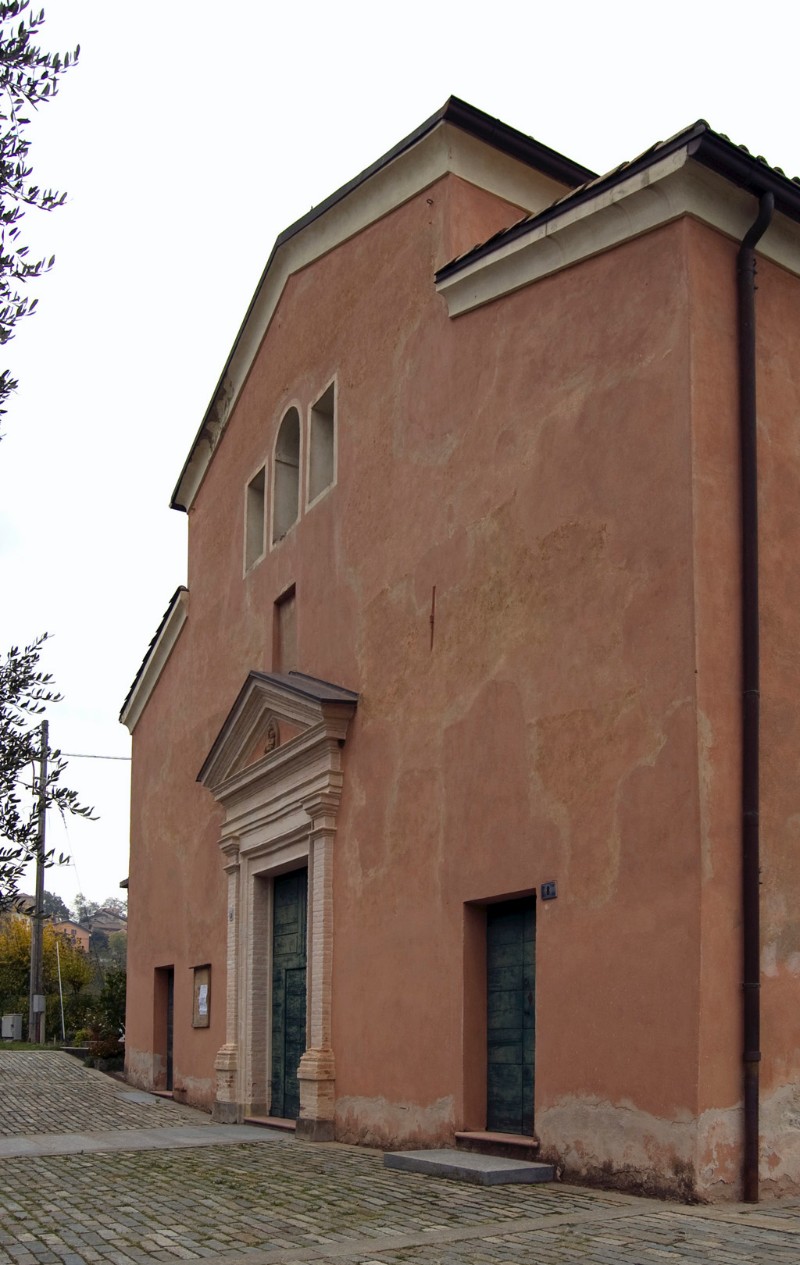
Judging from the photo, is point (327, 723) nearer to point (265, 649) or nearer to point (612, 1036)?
point (265, 649)

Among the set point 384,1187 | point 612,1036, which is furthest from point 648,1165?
point 384,1187

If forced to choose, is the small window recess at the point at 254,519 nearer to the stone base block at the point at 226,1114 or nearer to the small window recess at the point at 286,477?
the small window recess at the point at 286,477

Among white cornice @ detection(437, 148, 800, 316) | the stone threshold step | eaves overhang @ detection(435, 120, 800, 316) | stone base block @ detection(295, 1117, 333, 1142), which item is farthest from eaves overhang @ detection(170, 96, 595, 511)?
the stone threshold step

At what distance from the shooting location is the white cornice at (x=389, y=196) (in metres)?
12.8

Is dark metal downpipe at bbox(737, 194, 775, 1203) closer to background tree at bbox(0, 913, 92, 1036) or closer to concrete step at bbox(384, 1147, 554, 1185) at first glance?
concrete step at bbox(384, 1147, 554, 1185)

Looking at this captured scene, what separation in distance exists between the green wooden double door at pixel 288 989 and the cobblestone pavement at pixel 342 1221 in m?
4.07

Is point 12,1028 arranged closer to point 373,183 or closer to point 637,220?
point 373,183

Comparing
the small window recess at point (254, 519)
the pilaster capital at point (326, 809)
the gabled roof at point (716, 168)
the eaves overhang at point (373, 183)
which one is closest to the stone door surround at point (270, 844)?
the pilaster capital at point (326, 809)

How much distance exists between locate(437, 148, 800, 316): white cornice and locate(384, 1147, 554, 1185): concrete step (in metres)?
6.49

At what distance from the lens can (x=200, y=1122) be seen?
49.9 ft

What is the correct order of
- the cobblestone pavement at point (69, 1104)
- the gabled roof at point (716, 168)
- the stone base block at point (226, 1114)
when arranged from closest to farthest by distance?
the gabled roof at point (716, 168) < the cobblestone pavement at point (69, 1104) < the stone base block at point (226, 1114)

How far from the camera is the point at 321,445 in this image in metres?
15.3

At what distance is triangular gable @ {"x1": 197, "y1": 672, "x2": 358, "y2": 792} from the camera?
44.4ft

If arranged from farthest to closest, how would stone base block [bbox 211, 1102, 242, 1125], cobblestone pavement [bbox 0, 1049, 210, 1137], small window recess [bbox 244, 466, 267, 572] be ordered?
small window recess [bbox 244, 466, 267, 572] < stone base block [bbox 211, 1102, 242, 1125] < cobblestone pavement [bbox 0, 1049, 210, 1137]
